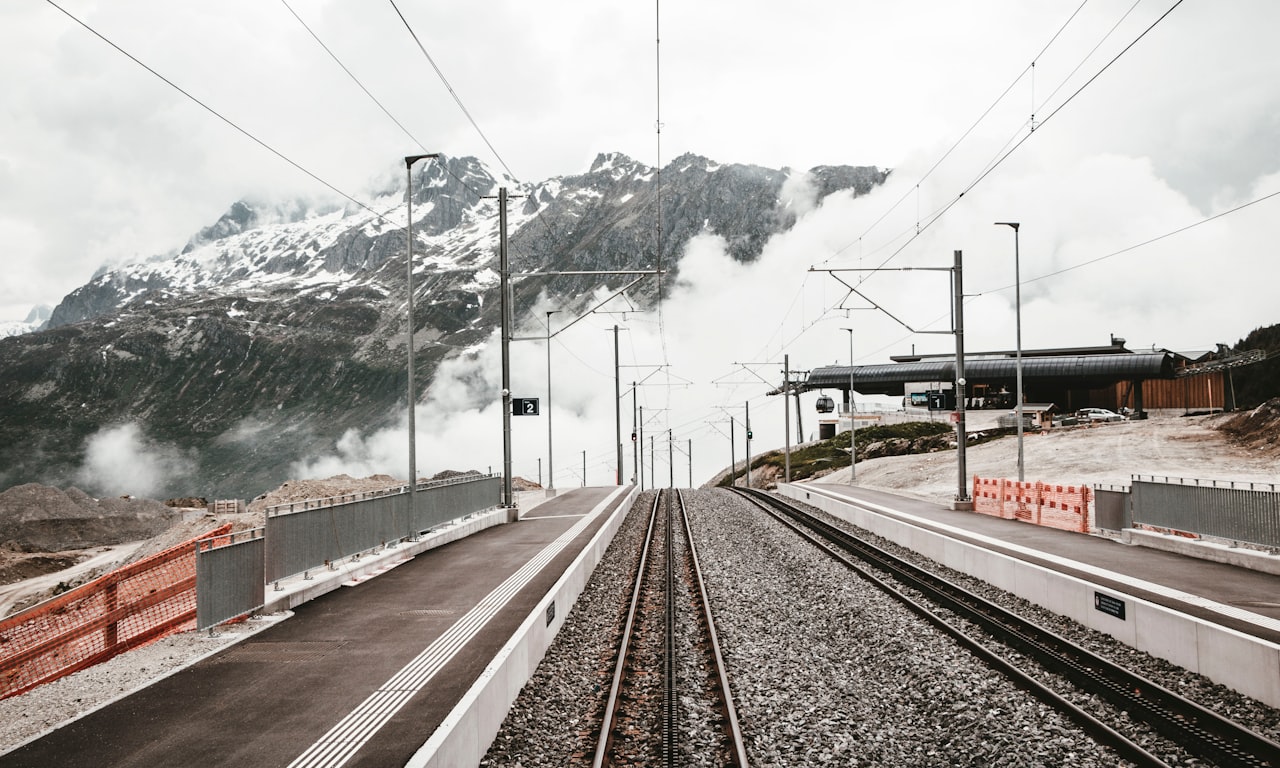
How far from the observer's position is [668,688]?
1067 cm

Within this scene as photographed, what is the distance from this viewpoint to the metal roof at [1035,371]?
84625 mm

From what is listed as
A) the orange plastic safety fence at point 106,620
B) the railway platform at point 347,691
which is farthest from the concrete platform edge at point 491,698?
the orange plastic safety fence at point 106,620

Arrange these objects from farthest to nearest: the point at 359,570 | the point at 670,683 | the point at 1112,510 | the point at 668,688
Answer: the point at 1112,510
the point at 359,570
the point at 670,683
the point at 668,688

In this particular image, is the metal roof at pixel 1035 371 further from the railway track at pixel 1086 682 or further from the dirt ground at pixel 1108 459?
the railway track at pixel 1086 682

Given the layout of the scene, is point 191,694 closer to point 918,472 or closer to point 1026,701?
point 1026,701

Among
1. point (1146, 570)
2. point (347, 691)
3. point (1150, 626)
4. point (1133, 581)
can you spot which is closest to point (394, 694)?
point (347, 691)

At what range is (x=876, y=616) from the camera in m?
14.9

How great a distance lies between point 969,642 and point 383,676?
8165mm

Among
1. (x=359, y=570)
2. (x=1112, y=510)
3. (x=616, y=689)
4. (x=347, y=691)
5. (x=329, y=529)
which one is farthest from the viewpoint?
(x=1112, y=510)

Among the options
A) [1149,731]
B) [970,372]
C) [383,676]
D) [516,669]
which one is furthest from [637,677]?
[970,372]

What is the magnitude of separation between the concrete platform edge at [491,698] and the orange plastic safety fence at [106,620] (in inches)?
211

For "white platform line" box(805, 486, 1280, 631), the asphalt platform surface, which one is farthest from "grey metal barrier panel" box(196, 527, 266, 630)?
"white platform line" box(805, 486, 1280, 631)

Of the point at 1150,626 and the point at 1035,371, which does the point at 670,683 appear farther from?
the point at 1035,371

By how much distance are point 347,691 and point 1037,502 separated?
23.3m
